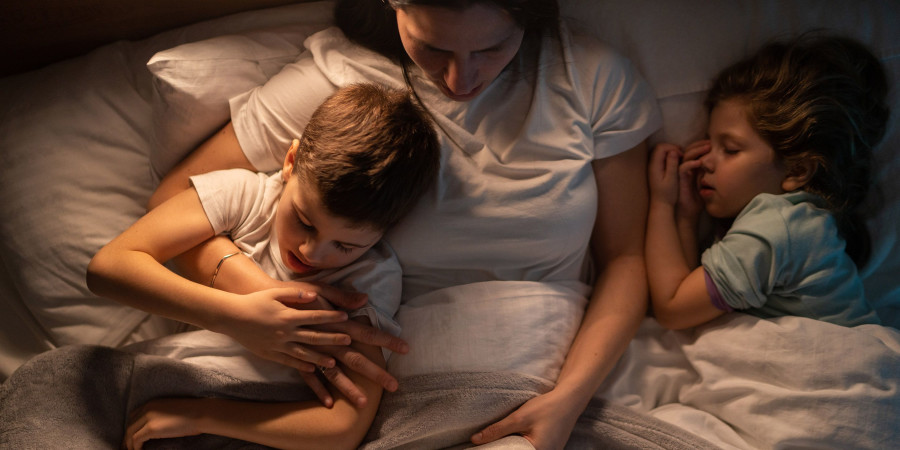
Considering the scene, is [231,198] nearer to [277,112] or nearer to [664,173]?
[277,112]

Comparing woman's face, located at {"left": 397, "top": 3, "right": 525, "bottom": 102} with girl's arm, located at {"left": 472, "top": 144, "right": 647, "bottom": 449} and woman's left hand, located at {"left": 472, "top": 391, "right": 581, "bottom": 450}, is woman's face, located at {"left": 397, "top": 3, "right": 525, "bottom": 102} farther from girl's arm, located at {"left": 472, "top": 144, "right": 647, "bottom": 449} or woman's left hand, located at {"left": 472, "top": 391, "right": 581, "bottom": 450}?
woman's left hand, located at {"left": 472, "top": 391, "right": 581, "bottom": 450}

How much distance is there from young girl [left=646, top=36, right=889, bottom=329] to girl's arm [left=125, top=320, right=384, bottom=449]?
0.68 meters

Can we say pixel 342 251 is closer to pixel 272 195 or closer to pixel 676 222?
pixel 272 195

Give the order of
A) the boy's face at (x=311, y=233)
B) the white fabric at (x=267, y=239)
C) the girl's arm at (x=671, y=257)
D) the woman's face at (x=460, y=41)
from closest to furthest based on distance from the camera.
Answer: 1. the woman's face at (x=460, y=41)
2. the boy's face at (x=311, y=233)
3. the white fabric at (x=267, y=239)
4. the girl's arm at (x=671, y=257)

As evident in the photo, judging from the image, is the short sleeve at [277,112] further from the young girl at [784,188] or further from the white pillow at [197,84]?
the young girl at [784,188]

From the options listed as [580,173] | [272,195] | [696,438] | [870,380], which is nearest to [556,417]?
[696,438]

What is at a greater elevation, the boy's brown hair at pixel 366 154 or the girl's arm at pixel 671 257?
the boy's brown hair at pixel 366 154

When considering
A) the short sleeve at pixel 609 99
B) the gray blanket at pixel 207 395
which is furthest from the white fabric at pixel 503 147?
the gray blanket at pixel 207 395

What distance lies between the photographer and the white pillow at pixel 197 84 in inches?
50.1

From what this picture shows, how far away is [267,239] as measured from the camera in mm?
1242

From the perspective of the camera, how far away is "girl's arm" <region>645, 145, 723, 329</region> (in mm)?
1292

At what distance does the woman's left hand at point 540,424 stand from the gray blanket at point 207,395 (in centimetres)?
2

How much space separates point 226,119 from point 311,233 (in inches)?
15.3

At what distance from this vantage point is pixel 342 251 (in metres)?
1.13
